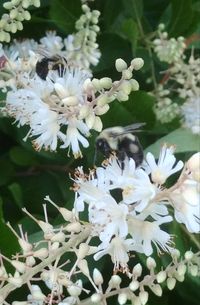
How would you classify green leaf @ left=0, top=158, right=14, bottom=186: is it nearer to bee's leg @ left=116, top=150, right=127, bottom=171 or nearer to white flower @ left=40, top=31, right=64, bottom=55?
white flower @ left=40, top=31, right=64, bottom=55

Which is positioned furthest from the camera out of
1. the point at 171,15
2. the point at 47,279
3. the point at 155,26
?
the point at 155,26

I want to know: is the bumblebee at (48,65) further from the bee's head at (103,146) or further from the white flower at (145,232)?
the white flower at (145,232)

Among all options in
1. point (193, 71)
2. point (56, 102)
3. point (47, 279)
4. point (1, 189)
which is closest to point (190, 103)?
point (193, 71)

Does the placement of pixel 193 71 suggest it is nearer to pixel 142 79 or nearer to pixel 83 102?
pixel 142 79

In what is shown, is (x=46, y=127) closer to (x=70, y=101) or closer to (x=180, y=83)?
(x=70, y=101)

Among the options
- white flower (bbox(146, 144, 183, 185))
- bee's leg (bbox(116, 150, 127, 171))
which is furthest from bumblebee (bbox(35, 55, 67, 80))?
white flower (bbox(146, 144, 183, 185))

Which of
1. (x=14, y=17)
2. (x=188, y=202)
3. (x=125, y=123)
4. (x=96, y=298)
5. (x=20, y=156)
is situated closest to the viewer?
(x=188, y=202)

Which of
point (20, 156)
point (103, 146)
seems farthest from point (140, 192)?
point (20, 156)
